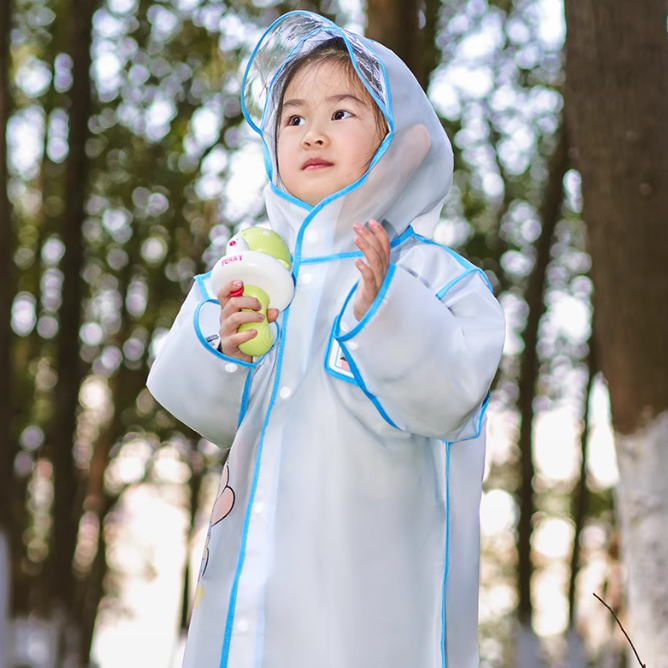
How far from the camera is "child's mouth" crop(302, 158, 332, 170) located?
2564mm

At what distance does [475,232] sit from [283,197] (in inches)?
513

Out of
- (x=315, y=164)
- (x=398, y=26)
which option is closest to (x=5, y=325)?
(x=398, y=26)

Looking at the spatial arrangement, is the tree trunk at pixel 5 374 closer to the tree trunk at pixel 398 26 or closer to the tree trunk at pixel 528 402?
the tree trunk at pixel 398 26

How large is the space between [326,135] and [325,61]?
27 cm

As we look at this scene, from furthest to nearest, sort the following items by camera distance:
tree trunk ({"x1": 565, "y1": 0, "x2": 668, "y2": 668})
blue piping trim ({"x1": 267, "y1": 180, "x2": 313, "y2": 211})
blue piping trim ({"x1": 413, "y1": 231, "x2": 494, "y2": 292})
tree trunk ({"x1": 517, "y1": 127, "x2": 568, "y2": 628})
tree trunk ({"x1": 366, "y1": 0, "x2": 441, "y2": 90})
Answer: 1. tree trunk ({"x1": 517, "y1": 127, "x2": 568, "y2": 628})
2. tree trunk ({"x1": 366, "y1": 0, "x2": 441, "y2": 90})
3. tree trunk ({"x1": 565, "y1": 0, "x2": 668, "y2": 668})
4. blue piping trim ({"x1": 267, "y1": 180, "x2": 313, "y2": 211})
5. blue piping trim ({"x1": 413, "y1": 231, "x2": 494, "y2": 292})

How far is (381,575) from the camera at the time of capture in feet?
7.40

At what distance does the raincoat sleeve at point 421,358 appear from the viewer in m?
2.14

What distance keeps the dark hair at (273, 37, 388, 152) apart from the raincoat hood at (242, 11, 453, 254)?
0.01 m

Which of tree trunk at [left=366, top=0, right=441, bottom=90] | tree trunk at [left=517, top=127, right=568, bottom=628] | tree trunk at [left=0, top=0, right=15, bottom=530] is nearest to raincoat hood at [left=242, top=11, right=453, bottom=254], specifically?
tree trunk at [left=366, top=0, right=441, bottom=90]

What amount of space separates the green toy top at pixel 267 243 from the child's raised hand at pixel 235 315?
0.42 feet

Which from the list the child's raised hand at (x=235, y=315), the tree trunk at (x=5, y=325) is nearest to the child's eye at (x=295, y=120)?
the child's raised hand at (x=235, y=315)

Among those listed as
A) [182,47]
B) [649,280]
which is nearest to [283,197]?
[649,280]

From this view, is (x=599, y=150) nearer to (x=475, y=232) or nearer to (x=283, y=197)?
(x=283, y=197)

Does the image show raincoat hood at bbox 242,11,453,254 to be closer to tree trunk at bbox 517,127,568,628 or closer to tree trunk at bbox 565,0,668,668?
tree trunk at bbox 565,0,668,668
